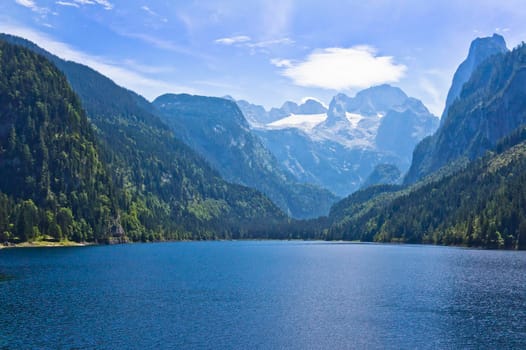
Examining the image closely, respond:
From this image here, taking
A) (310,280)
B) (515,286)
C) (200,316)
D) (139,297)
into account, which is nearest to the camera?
(200,316)

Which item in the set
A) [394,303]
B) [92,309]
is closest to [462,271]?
[394,303]

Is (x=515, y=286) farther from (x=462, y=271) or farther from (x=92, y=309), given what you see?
(x=92, y=309)

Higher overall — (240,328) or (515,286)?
(515,286)

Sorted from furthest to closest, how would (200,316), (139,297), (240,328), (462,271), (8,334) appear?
1. (462,271)
2. (139,297)
3. (200,316)
4. (240,328)
5. (8,334)

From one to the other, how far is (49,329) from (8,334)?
20.0ft

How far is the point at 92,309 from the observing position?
105125 millimetres

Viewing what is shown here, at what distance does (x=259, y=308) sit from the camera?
111 meters

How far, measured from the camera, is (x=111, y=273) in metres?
162

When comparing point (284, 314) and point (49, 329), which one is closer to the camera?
point (49, 329)

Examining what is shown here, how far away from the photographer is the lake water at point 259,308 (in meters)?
84.2

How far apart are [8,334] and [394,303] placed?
71.5 m

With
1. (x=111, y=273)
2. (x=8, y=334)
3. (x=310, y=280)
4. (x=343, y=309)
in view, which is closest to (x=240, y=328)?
(x=343, y=309)

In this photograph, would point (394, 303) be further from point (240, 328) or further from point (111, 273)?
point (111, 273)

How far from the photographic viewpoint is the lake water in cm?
8419
